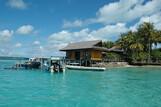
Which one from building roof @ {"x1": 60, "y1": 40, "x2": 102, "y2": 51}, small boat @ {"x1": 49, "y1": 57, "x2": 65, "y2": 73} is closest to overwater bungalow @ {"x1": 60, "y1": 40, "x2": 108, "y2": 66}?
building roof @ {"x1": 60, "y1": 40, "x2": 102, "y2": 51}

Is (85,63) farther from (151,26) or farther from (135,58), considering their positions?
(151,26)

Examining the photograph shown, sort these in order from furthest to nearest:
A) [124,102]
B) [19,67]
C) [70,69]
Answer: [19,67] → [70,69] → [124,102]

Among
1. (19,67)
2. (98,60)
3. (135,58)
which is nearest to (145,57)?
(135,58)

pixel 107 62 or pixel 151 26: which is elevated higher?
pixel 151 26

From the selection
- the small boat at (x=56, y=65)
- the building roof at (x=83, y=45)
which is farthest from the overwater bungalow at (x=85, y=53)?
the small boat at (x=56, y=65)

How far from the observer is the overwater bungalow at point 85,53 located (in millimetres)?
47697

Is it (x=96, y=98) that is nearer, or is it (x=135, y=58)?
(x=96, y=98)

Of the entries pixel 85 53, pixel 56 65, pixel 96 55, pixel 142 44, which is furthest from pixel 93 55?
pixel 142 44

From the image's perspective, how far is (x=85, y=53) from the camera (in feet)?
159

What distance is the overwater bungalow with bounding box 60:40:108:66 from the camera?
156 ft

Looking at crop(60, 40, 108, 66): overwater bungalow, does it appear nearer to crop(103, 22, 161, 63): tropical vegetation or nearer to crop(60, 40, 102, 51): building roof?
crop(60, 40, 102, 51): building roof

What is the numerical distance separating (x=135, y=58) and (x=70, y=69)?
19242 mm

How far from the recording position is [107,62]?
169ft

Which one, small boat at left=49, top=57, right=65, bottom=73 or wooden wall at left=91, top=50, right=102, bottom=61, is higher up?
wooden wall at left=91, top=50, right=102, bottom=61
